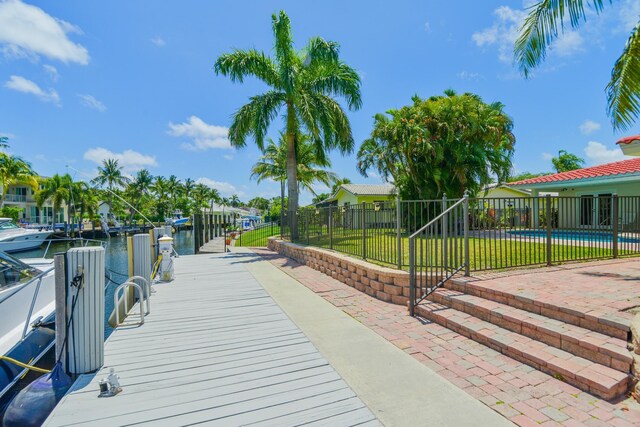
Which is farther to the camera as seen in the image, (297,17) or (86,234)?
(86,234)

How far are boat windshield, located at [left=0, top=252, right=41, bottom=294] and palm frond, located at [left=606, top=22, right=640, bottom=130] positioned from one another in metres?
11.4

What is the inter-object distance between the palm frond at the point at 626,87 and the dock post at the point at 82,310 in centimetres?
876

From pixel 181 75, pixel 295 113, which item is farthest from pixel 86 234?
pixel 295 113

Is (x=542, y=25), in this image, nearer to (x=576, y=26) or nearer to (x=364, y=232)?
(x=576, y=26)

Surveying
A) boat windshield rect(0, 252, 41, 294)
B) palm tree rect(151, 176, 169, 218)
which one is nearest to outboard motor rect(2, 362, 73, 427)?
boat windshield rect(0, 252, 41, 294)

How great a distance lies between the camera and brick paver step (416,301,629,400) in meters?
2.91

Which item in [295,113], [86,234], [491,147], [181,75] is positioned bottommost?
[86,234]

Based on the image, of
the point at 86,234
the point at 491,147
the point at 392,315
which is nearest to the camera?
the point at 392,315

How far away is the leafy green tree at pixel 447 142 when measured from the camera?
14914 mm

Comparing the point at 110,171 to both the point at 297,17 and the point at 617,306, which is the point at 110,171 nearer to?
the point at 297,17

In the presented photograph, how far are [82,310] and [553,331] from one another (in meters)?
5.19

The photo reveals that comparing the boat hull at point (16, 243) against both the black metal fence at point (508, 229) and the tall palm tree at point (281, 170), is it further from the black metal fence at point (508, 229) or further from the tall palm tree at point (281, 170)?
the black metal fence at point (508, 229)

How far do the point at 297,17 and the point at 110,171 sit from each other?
56223 mm

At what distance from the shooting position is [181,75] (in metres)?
Result: 15.2
